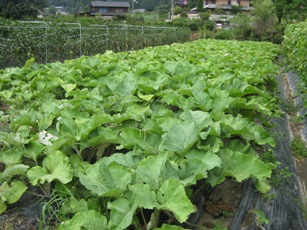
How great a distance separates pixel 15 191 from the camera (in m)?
2.15

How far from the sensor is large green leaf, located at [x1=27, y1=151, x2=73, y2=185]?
2.06m

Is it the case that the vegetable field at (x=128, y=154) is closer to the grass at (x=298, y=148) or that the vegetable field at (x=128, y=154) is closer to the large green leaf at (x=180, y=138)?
the large green leaf at (x=180, y=138)

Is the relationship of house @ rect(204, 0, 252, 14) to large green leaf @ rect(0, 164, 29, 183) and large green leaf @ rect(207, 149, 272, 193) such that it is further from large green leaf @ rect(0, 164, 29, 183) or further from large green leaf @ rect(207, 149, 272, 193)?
large green leaf @ rect(0, 164, 29, 183)

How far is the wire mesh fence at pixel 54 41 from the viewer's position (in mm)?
12227

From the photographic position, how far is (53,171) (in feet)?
7.02

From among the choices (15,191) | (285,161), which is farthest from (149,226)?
(285,161)

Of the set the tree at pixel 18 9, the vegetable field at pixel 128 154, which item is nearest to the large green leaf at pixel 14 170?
the vegetable field at pixel 128 154

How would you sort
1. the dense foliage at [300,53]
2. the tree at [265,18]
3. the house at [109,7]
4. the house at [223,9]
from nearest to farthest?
the dense foliage at [300,53], the tree at [265,18], the house at [223,9], the house at [109,7]

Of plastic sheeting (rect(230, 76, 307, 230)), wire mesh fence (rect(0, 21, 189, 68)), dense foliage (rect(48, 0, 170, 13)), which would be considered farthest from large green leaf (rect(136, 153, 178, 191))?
dense foliage (rect(48, 0, 170, 13))

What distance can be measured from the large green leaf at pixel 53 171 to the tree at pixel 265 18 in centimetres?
3935

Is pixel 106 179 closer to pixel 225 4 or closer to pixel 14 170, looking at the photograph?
pixel 14 170

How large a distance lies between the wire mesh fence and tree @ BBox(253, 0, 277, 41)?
21651 millimetres

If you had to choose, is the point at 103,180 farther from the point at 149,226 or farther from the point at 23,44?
the point at 23,44

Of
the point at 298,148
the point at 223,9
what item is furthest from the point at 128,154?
the point at 223,9
